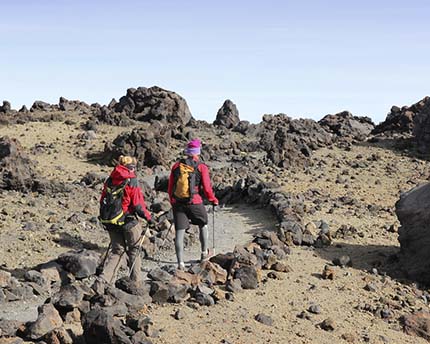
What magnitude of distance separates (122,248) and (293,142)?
62.1ft

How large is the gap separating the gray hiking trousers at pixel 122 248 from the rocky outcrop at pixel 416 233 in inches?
206

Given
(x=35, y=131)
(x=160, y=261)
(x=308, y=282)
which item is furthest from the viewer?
(x=35, y=131)

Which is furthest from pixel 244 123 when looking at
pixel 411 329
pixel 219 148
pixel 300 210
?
pixel 411 329

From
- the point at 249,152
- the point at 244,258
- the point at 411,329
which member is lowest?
the point at 411,329

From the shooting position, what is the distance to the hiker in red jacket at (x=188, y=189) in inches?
413

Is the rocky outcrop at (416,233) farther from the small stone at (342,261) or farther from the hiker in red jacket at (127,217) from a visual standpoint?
the hiker in red jacket at (127,217)

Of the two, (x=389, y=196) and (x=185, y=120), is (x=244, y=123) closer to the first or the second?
(x=185, y=120)

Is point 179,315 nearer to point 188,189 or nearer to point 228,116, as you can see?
point 188,189

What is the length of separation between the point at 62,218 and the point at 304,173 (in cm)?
1242

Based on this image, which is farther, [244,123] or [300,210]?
[244,123]

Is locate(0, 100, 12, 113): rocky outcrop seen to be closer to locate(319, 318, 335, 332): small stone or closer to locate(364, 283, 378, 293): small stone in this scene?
locate(364, 283, 378, 293): small stone

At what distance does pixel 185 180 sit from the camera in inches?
412

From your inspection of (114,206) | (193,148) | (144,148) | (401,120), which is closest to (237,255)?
(193,148)

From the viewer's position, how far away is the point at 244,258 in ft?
35.6
